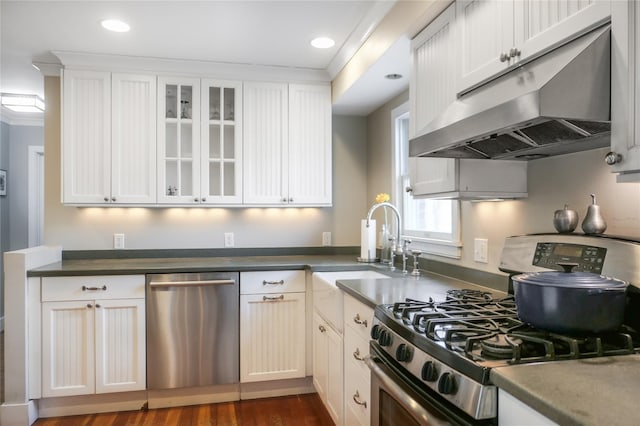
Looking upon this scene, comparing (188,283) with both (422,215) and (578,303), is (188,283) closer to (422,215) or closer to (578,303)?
(422,215)

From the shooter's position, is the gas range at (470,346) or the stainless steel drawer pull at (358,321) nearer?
the gas range at (470,346)

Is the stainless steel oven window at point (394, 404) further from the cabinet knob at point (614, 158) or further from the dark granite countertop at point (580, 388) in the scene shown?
the cabinet knob at point (614, 158)

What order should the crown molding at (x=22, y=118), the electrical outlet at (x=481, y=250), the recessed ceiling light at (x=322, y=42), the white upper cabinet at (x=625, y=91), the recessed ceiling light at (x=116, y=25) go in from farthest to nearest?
the crown molding at (x=22, y=118)
the recessed ceiling light at (x=322, y=42)
the recessed ceiling light at (x=116, y=25)
the electrical outlet at (x=481, y=250)
the white upper cabinet at (x=625, y=91)

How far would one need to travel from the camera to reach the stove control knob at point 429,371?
1.17 metres

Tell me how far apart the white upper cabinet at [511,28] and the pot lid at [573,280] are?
658 mm

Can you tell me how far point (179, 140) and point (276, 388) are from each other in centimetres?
195

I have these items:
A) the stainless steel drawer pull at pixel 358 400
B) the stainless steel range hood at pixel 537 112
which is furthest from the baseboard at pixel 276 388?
the stainless steel range hood at pixel 537 112

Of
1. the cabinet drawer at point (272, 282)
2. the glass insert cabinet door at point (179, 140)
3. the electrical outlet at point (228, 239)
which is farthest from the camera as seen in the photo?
the electrical outlet at point (228, 239)

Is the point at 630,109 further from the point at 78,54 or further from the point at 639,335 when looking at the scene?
the point at 78,54

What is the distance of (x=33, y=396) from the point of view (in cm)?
272

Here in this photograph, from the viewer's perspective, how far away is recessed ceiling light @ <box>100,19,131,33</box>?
2572mm

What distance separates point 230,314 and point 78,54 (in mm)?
2108

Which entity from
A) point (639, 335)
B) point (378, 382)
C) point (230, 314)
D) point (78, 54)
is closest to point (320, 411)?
point (230, 314)

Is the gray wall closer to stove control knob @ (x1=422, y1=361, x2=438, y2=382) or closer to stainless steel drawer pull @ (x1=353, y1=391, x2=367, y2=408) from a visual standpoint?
stainless steel drawer pull @ (x1=353, y1=391, x2=367, y2=408)
